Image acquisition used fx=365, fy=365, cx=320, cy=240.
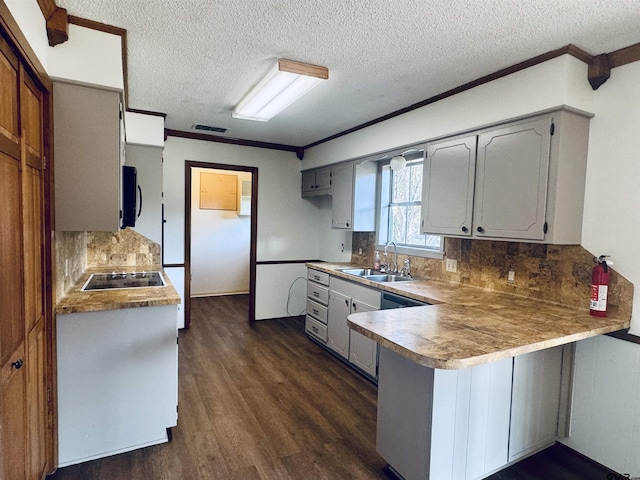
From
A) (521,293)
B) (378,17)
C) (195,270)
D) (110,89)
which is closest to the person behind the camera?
(378,17)

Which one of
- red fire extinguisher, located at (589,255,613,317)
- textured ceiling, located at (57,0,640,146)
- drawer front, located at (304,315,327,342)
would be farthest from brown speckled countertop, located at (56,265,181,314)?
red fire extinguisher, located at (589,255,613,317)

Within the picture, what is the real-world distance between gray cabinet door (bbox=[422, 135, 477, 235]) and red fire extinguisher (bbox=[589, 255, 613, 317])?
785 millimetres

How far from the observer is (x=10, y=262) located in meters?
1.36

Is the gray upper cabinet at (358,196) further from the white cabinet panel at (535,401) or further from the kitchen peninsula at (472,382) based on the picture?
the white cabinet panel at (535,401)

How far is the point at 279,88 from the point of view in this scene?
8.73 feet

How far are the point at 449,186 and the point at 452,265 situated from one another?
0.74 meters

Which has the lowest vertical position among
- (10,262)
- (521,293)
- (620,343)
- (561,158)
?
(620,343)

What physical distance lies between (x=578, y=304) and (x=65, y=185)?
3.06 meters

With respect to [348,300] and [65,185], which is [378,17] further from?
[348,300]

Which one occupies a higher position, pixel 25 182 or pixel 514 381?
pixel 25 182

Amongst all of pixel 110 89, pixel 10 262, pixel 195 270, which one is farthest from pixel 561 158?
pixel 195 270

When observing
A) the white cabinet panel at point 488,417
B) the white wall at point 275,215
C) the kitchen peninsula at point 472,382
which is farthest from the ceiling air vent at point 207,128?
the white cabinet panel at point 488,417

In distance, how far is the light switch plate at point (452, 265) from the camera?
3113 mm

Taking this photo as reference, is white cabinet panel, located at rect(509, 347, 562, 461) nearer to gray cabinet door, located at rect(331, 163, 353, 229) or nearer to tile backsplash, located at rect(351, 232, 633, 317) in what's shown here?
tile backsplash, located at rect(351, 232, 633, 317)
